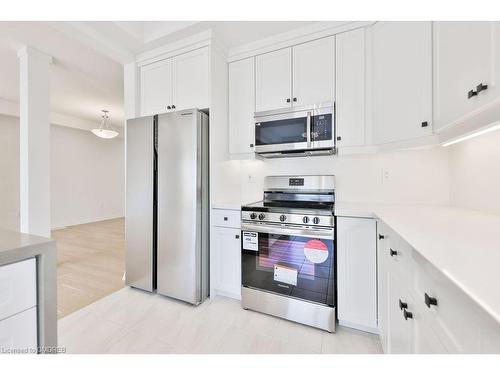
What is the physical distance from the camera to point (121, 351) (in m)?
1.44

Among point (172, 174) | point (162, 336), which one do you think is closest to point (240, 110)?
point (172, 174)

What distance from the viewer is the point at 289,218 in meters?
1.70

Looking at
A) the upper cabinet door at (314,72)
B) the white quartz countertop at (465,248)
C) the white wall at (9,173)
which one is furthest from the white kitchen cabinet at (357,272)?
the white wall at (9,173)

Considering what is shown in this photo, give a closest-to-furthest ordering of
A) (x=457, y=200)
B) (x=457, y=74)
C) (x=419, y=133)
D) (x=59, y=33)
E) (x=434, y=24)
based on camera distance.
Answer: (x=457, y=74) → (x=434, y=24) → (x=419, y=133) → (x=457, y=200) → (x=59, y=33)

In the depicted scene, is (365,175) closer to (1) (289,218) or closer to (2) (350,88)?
(2) (350,88)

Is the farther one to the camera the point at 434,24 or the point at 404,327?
the point at 434,24

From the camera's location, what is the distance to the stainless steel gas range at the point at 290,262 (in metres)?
1.62

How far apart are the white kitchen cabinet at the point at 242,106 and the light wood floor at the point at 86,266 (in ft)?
6.53

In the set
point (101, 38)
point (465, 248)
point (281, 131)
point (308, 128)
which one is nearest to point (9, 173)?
point (101, 38)

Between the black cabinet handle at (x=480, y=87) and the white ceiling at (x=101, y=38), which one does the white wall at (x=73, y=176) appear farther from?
the black cabinet handle at (x=480, y=87)

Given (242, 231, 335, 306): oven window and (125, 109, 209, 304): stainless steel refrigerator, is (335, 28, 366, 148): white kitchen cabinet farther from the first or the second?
(125, 109, 209, 304): stainless steel refrigerator

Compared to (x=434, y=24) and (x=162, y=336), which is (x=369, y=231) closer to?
(x=434, y=24)

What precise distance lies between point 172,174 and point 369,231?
1.69 meters

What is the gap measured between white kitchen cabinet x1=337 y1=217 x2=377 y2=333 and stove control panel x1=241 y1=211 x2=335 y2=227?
0.32ft
